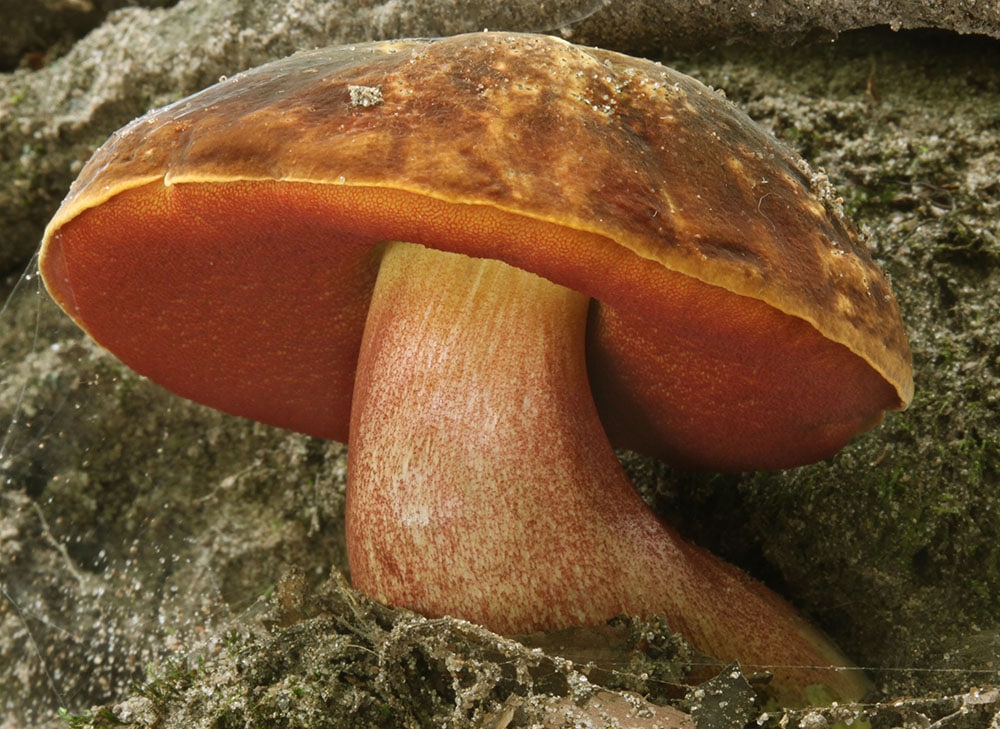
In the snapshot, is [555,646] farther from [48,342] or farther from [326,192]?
[48,342]

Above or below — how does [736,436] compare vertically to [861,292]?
below

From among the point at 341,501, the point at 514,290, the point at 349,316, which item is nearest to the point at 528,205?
the point at 514,290

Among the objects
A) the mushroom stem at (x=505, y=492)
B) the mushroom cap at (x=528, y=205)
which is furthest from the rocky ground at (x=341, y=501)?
the mushroom cap at (x=528, y=205)

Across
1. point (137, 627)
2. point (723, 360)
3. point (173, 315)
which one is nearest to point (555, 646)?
point (723, 360)

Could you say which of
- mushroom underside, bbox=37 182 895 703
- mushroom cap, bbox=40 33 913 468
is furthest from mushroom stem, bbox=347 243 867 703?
mushroom cap, bbox=40 33 913 468

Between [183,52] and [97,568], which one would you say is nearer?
[97,568]

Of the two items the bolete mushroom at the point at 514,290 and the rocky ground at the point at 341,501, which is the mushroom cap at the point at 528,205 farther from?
the rocky ground at the point at 341,501

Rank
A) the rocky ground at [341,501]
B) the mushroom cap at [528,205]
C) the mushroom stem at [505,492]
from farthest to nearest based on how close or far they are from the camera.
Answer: the mushroom stem at [505,492], the rocky ground at [341,501], the mushroom cap at [528,205]
